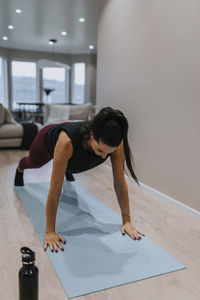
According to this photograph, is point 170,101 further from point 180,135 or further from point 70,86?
point 70,86

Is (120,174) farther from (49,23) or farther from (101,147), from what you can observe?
(49,23)

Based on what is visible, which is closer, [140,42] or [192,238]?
[192,238]

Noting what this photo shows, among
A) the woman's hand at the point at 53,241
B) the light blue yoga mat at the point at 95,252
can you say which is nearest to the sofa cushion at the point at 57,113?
the light blue yoga mat at the point at 95,252

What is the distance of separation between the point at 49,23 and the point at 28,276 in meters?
5.50

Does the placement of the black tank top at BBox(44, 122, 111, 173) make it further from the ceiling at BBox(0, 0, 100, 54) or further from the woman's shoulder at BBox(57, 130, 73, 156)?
the ceiling at BBox(0, 0, 100, 54)

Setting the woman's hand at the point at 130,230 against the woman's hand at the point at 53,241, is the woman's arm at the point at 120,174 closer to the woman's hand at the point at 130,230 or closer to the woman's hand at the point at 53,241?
the woman's hand at the point at 130,230

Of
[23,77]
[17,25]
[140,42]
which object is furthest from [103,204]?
[23,77]

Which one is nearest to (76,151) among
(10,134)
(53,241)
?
(53,241)

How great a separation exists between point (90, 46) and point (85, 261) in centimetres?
699

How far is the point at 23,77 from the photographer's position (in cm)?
872

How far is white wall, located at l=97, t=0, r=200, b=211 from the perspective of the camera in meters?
2.20

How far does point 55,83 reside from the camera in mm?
9141

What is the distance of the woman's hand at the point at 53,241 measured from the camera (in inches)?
64.9

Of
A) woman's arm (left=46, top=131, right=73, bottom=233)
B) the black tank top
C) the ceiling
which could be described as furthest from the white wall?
the ceiling
